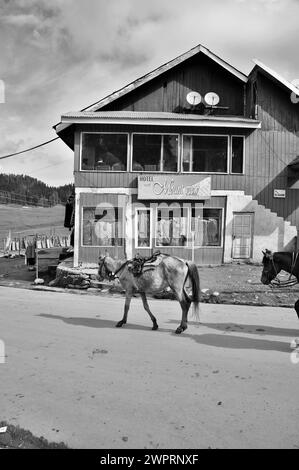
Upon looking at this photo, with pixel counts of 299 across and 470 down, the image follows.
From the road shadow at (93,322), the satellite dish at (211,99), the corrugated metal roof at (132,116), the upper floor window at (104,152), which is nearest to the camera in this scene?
the road shadow at (93,322)

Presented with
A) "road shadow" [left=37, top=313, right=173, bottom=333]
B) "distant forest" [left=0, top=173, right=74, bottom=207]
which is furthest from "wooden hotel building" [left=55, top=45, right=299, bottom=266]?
"distant forest" [left=0, top=173, right=74, bottom=207]

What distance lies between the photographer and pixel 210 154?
20.1 meters

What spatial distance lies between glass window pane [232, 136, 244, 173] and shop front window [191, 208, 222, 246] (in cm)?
220

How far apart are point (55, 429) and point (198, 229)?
15.7m

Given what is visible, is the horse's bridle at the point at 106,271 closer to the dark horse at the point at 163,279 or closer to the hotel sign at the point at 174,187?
the dark horse at the point at 163,279

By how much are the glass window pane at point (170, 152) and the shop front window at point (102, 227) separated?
307 cm

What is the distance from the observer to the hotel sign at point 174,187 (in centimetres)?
1933

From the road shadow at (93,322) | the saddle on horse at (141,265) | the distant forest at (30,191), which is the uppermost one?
the distant forest at (30,191)

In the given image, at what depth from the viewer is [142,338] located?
813cm

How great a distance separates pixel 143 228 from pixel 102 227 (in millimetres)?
1873

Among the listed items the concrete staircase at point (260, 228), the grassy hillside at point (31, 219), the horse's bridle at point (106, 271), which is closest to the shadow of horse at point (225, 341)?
the horse's bridle at point (106, 271)

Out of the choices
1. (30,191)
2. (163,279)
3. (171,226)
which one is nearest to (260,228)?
(171,226)

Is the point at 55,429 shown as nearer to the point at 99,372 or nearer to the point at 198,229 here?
the point at 99,372

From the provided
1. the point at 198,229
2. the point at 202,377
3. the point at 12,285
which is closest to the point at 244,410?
the point at 202,377
